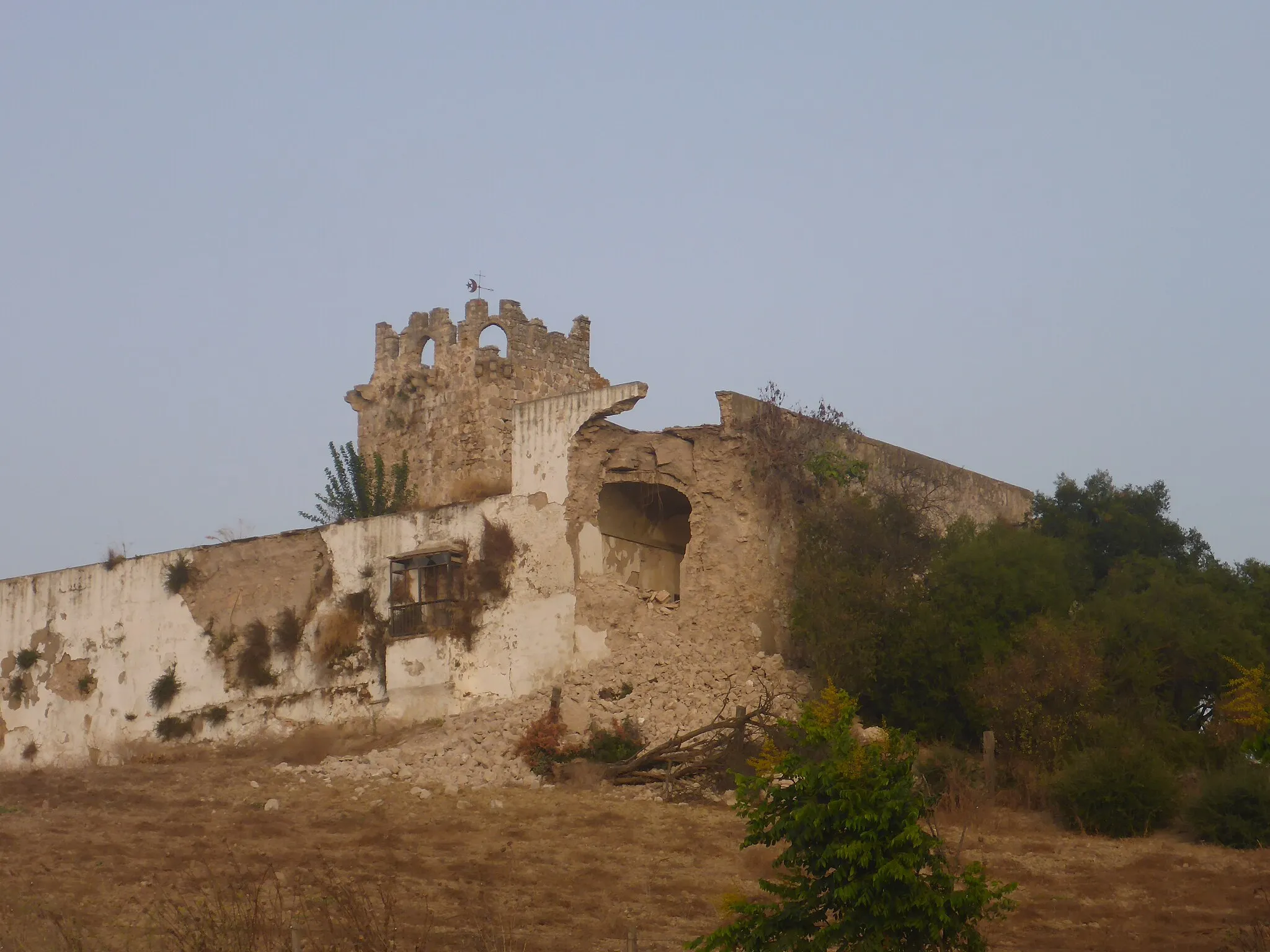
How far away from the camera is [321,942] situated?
1137 centimetres

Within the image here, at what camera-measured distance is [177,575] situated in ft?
86.7

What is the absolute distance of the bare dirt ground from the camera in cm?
1301

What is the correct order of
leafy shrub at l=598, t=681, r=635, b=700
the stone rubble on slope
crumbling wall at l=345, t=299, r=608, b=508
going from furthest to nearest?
crumbling wall at l=345, t=299, r=608, b=508
leafy shrub at l=598, t=681, r=635, b=700
the stone rubble on slope

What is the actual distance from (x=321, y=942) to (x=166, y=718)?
604 inches

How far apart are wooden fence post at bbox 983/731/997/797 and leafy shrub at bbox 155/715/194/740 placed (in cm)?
1302

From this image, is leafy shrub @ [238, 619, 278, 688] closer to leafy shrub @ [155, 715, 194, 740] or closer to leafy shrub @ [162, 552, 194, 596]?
leafy shrub @ [155, 715, 194, 740]

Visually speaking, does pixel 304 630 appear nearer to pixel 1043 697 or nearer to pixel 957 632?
pixel 957 632

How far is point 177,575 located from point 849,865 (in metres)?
19.5

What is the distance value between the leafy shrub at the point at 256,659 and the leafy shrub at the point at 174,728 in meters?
1.28

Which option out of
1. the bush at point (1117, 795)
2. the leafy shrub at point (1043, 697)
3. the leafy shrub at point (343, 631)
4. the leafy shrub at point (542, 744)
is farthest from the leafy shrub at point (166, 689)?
the bush at point (1117, 795)

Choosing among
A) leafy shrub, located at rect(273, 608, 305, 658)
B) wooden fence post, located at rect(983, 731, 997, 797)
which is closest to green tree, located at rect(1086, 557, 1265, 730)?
wooden fence post, located at rect(983, 731, 997, 797)

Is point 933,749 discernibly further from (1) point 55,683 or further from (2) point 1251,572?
(1) point 55,683

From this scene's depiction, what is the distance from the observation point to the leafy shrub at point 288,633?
967 inches

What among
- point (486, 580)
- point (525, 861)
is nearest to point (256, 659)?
point (486, 580)
